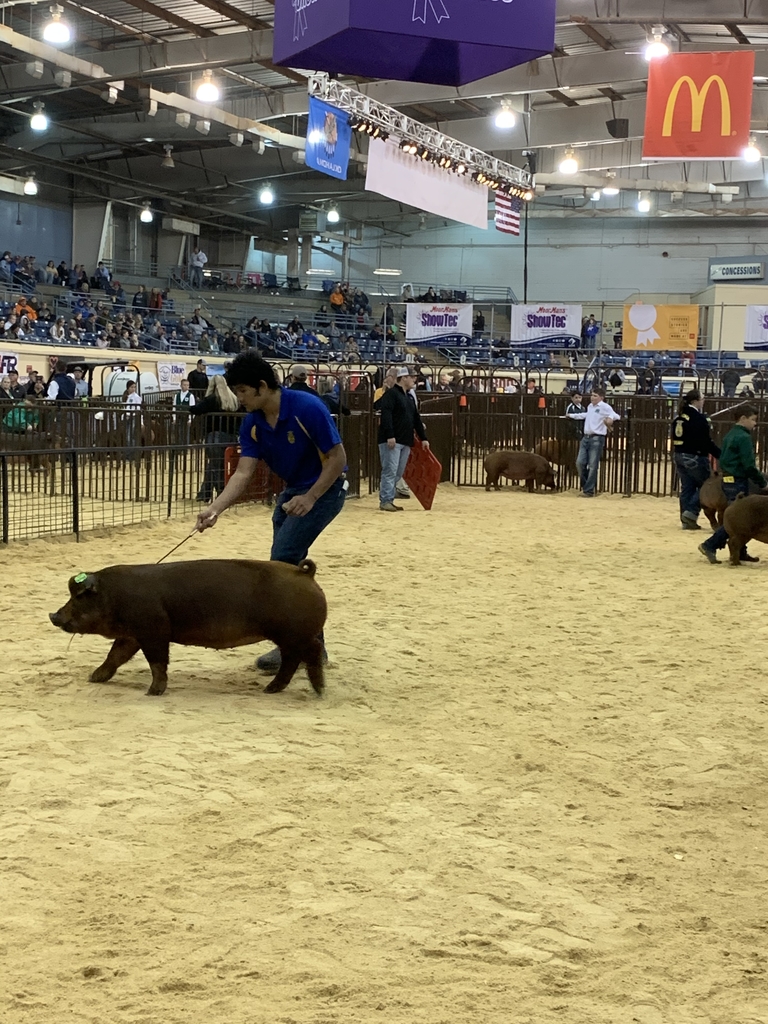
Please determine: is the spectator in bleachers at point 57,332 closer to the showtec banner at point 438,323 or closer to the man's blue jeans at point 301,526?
the showtec banner at point 438,323

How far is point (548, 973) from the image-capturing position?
3.07 metres

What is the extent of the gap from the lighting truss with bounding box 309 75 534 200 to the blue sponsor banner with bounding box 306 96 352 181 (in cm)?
52

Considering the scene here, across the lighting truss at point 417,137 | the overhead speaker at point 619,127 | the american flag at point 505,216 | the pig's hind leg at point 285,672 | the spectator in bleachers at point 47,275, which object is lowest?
the pig's hind leg at point 285,672

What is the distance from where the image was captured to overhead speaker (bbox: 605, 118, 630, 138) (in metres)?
31.3

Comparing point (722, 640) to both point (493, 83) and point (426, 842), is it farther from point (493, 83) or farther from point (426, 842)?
point (493, 83)

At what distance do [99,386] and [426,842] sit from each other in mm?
23054

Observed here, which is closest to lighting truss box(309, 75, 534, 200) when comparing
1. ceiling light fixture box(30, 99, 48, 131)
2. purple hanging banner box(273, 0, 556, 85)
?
ceiling light fixture box(30, 99, 48, 131)

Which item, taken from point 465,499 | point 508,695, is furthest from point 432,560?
point 465,499

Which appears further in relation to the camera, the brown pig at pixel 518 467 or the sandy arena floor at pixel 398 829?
the brown pig at pixel 518 467

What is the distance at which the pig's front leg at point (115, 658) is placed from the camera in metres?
5.98

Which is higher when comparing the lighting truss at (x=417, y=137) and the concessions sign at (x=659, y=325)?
the lighting truss at (x=417, y=137)

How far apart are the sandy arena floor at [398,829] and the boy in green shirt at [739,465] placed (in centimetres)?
→ 332

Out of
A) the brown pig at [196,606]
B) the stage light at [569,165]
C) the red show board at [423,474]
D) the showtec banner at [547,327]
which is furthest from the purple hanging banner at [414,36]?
the stage light at [569,165]

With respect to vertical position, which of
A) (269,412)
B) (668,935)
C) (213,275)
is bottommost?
(668,935)
